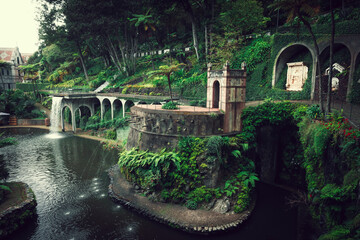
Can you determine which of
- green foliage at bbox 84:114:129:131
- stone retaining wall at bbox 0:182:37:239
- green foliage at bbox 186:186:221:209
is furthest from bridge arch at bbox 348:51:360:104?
stone retaining wall at bbox 0:182:37:239

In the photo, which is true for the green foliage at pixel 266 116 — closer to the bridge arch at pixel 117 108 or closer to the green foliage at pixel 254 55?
the green foliage at pixel 254 55

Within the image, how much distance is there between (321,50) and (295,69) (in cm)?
282

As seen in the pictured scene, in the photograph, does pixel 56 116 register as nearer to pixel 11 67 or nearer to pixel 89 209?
pixel 89 209

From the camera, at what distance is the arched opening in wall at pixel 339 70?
19.5m

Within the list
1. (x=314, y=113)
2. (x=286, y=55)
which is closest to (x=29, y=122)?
(x=286, y=55)

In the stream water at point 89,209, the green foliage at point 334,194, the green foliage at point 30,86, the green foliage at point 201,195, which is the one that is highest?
the green foliage at point 30,86

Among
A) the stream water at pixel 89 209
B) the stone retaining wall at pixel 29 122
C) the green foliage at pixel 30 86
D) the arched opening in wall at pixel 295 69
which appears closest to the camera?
the stream water at pixel 89 209

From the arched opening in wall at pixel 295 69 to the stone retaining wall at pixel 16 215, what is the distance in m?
23.8

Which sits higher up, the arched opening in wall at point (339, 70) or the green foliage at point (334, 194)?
the arched opening in wall at point (339, 70)

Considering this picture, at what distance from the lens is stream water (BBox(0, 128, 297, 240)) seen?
42.1 ft

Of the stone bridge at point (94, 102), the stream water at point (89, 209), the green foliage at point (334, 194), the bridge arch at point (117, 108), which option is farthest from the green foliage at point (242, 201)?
the bridge arch at point (117, 108)

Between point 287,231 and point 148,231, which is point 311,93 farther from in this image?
point 148,231

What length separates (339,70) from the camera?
2014cm

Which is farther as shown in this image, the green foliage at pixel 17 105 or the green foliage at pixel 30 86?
the green foliage at pixel 30 86
